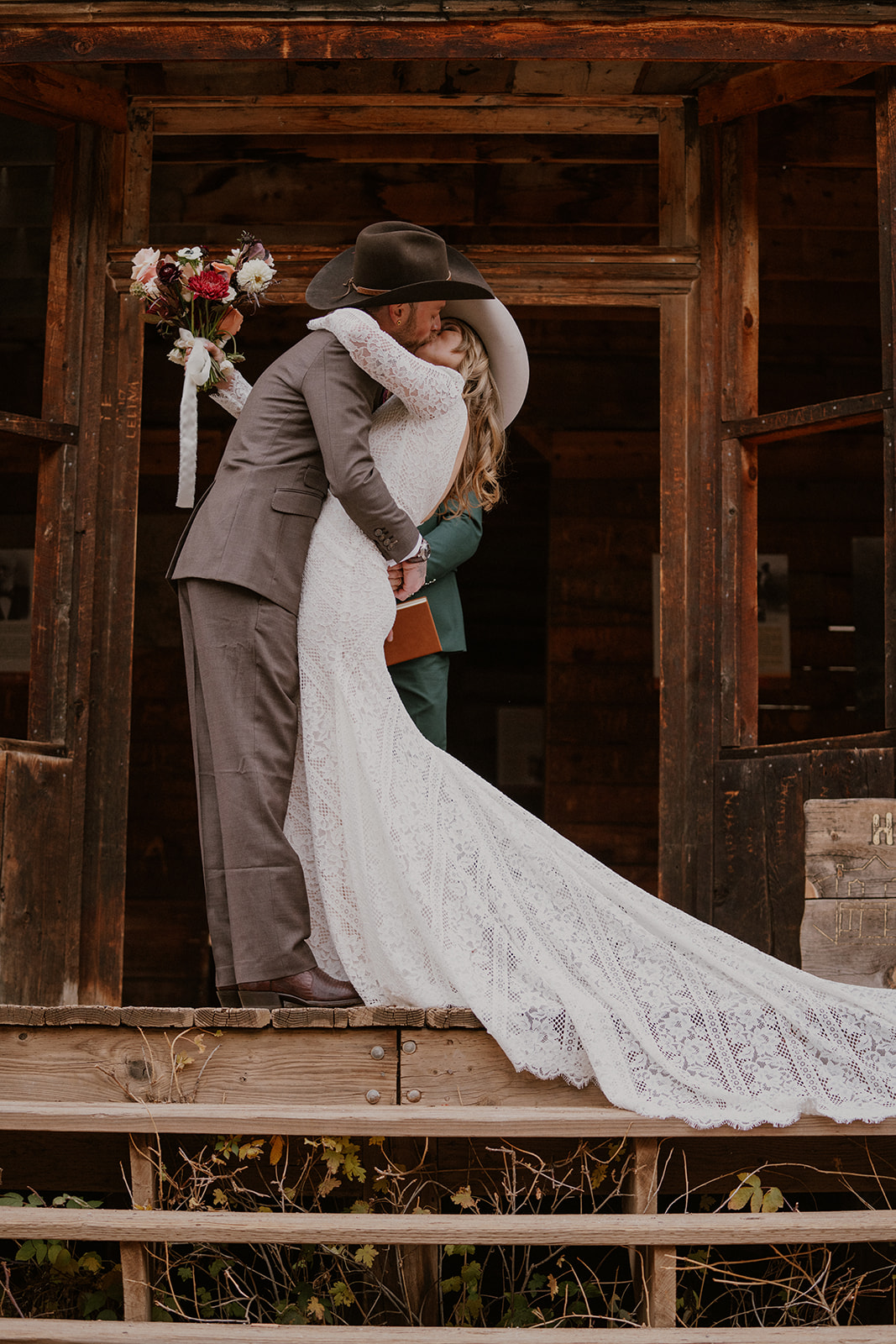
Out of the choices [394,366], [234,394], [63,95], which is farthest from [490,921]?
[63,95]

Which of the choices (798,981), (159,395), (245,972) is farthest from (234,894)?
(159,395)

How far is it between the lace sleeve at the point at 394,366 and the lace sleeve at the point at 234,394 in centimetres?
33

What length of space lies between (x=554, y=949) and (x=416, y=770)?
0.44m

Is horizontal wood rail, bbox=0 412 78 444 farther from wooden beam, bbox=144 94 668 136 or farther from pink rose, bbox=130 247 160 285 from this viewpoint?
wooden beam, bbox=144 94 668 136

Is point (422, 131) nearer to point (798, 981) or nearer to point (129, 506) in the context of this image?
point (129, 506)

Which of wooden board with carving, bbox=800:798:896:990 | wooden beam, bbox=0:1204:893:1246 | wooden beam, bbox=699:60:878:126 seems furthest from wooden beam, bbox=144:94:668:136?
wooden beam, bbox=0:1204:893:1246

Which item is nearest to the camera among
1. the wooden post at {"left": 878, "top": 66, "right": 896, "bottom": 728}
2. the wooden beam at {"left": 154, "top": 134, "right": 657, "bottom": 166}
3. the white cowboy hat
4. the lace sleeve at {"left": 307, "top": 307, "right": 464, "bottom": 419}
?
the lace sleeve at {"left": 307, "top": 307, "right": 464, "bottom": 419}

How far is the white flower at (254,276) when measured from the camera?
3.13m

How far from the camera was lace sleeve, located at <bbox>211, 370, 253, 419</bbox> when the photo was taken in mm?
3225

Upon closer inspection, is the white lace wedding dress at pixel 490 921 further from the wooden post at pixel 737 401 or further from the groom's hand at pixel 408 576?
the wooden post at pixel 737 401

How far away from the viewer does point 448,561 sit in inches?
142

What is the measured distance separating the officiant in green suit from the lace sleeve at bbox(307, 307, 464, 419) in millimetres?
462

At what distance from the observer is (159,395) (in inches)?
263

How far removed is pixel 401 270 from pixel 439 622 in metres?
1.00
